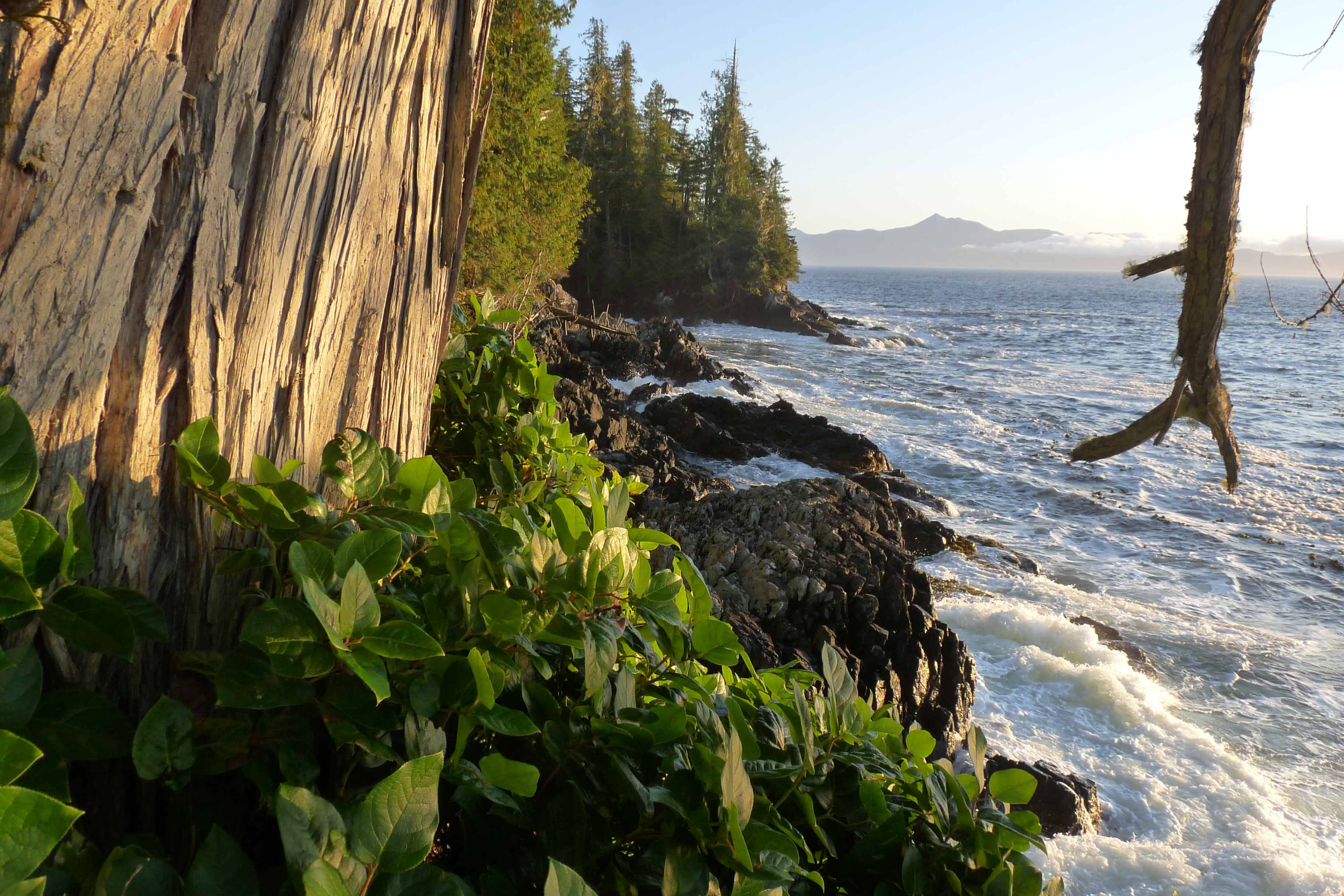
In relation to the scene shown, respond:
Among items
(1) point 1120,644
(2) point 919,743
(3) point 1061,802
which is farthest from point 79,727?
(1) point 1120,644

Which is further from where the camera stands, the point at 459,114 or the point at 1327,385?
the point at 1327,385

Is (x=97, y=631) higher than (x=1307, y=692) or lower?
higher

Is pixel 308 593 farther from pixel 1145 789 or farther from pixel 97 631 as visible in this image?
pixel 1145 789

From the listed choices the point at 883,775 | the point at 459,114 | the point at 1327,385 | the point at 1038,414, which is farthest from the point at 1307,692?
the point at 1327,385

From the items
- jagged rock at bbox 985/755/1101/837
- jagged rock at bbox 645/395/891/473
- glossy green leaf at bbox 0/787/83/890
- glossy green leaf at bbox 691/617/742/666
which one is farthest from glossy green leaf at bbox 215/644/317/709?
jagged rock at bbox 645/395/891/473

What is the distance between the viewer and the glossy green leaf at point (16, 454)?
2.38 feet

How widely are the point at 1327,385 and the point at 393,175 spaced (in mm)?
40667

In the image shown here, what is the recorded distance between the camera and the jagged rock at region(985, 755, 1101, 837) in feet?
17.7

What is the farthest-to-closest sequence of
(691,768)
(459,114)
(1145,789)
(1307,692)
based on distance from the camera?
(1307,692) → (1145,789) → (459,114) → (691,768)

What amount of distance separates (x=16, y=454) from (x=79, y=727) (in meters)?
0.28

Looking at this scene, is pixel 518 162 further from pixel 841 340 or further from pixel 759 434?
pixel 841 340

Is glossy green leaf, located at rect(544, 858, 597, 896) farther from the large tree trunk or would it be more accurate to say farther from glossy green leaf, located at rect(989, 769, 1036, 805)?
glossy green leaf, located at rect(989, 769, 1036, 805)

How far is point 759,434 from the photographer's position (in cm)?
1510

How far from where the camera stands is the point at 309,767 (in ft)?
2.69
